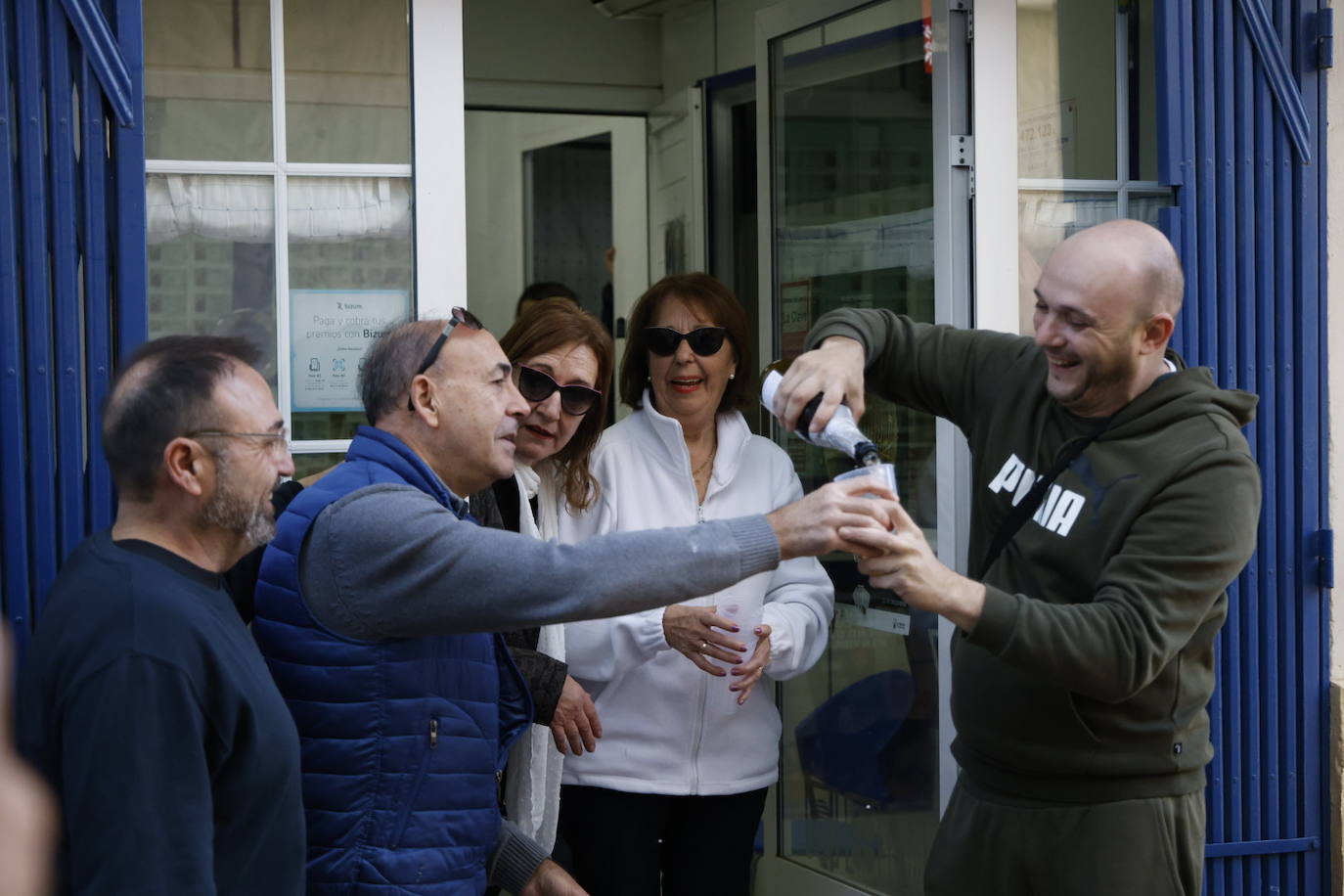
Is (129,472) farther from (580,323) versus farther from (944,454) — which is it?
(944,454)

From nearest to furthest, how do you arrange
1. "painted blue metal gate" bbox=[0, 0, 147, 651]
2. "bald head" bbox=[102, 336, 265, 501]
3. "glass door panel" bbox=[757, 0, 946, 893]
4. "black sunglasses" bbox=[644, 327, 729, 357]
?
"bald head" bbox=[102, 336, 265, 501], "painted blue metal gate" bbox=[0, 0, 147, 651], "black sunglasses" bbox=[644, 327, 729, 357], "glass door panel" bbox=[757, 0, 946, 893]

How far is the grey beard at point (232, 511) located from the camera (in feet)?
6.71

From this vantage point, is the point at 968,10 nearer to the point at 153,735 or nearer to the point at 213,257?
the point at 213,257

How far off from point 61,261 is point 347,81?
0.79 metres

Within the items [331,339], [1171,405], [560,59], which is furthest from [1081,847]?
[560,59]

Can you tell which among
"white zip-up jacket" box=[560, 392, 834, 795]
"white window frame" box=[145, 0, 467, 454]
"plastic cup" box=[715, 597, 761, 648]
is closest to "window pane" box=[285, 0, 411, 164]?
"white window frame" box=[145, 0, 467, 454]

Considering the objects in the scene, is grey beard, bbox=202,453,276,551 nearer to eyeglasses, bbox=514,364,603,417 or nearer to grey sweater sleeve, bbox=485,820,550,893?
grey sweater sleeve, bbox=485,820,550,893

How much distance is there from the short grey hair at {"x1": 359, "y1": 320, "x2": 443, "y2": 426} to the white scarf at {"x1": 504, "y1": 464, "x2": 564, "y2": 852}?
2.01 feet

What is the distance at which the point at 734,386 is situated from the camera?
3.75m

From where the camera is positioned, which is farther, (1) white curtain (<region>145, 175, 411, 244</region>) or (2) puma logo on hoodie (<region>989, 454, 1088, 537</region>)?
(1) white curtain (<region>145, 175, 411, 244</region>)

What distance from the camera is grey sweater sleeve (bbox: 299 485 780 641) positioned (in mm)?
2121

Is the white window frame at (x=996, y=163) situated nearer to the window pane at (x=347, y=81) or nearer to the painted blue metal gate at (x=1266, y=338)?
the painted blue metal gate at (x=1266, y=338)

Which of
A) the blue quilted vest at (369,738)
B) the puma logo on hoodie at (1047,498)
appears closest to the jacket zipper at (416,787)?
the blue quilted vest at (369,738)

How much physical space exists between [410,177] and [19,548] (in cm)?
115
